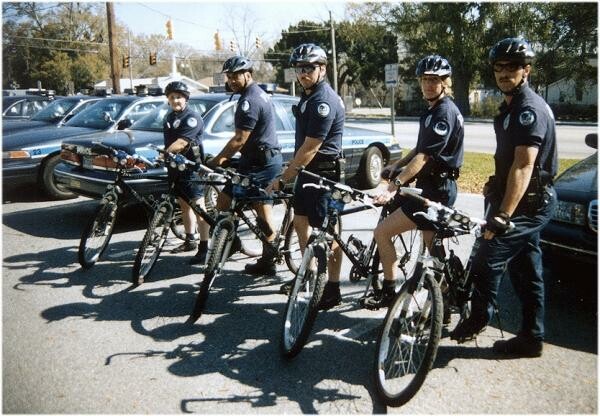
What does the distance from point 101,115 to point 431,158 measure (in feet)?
22.8

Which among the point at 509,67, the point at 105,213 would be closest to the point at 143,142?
the point at 105,213

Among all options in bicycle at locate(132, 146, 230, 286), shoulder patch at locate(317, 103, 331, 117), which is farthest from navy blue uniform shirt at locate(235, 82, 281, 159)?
shoulder patch at locate(317, 103, 331, 117)

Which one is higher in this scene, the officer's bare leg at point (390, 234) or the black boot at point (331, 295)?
the officer's bare leg at point (390, 234)

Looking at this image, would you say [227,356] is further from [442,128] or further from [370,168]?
[370,168]

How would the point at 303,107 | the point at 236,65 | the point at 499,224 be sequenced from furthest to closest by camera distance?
1. the point at 236,65
2. the point at 303,107
3. the point at 499,224

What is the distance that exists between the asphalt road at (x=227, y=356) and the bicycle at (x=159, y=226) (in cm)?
17

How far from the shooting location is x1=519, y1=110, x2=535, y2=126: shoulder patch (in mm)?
2846

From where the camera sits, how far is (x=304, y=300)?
11.3 feet

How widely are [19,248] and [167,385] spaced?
3.83 metres

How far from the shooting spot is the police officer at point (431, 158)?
11.3 ft

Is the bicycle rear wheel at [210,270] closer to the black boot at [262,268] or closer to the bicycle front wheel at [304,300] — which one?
the bicycle front wheel at [304,300]

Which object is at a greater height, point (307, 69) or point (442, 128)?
point (307, 69)

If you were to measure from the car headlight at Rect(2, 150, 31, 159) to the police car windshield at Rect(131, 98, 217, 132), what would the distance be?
2316mm

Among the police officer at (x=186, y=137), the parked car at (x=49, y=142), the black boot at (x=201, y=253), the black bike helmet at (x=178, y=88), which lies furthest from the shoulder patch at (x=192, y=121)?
the parked car at (x=49, y=142)
